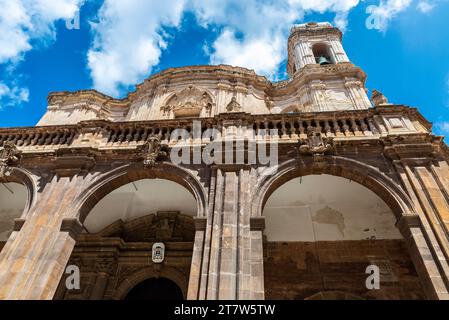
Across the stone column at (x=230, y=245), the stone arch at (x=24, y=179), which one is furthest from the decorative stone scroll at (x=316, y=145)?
the stone arch at (x=24, y=179)

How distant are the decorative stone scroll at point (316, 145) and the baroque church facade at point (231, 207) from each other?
1.1 inches

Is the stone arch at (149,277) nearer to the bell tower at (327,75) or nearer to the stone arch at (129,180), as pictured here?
the stone arch at (129,180)

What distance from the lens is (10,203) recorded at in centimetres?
1059

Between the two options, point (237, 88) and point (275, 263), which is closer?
point (275, 263)

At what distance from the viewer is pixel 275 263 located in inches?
396

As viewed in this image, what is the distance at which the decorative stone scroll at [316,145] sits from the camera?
25.8ft

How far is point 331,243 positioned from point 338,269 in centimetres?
87

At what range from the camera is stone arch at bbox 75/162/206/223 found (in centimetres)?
761

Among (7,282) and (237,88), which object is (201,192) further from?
(237,88)

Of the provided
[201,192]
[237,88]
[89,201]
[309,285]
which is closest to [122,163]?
[89,201]

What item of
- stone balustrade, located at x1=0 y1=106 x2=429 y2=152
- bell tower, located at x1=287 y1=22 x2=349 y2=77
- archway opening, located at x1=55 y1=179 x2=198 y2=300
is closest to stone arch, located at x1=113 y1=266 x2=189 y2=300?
archway opening, located at x1=55 y1=179 x2=198 y2=300

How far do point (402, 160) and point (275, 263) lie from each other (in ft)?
16.3
